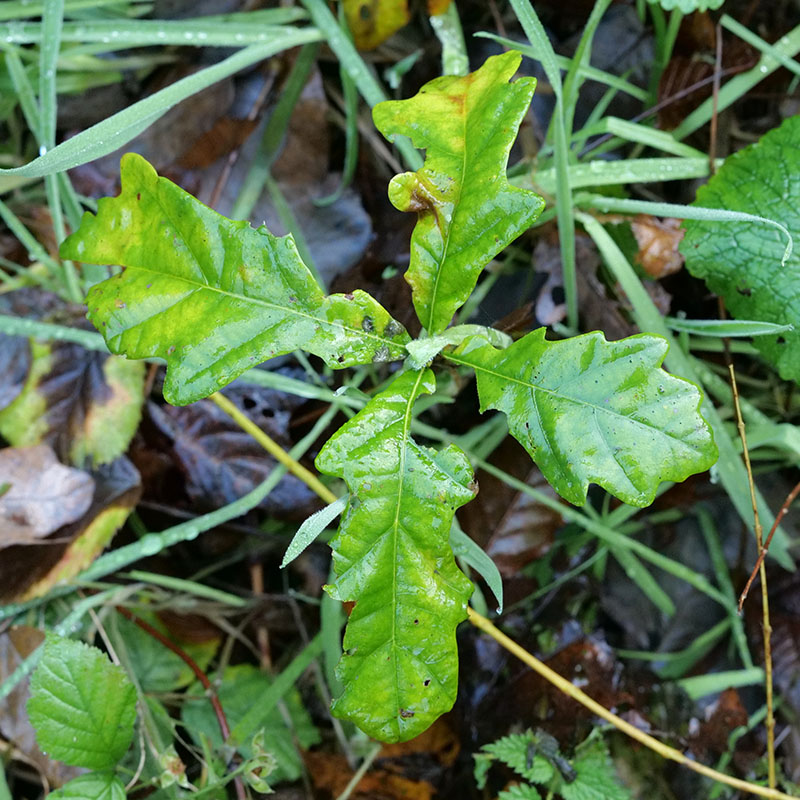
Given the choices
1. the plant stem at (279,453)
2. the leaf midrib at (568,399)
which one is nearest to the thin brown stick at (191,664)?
the plant stem at (279,453)

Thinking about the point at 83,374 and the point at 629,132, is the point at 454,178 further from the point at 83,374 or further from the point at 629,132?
the point at 83,374

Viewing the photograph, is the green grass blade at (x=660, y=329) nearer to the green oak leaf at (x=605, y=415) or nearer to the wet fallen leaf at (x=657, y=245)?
the wet fallen leaf at (x=657, y=245)

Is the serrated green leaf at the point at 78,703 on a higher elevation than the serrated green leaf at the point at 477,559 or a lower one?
lower

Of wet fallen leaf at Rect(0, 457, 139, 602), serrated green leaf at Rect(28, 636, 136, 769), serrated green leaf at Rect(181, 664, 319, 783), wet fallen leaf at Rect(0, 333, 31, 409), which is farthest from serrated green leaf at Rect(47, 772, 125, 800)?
wet fallen leaf at Rect(0, 333, 31, 409)

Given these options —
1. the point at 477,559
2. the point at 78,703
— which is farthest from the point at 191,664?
the point at 477,559

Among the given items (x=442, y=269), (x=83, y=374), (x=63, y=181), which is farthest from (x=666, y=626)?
(x=63, y=181)

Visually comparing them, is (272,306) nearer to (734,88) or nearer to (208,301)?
(208,301)
